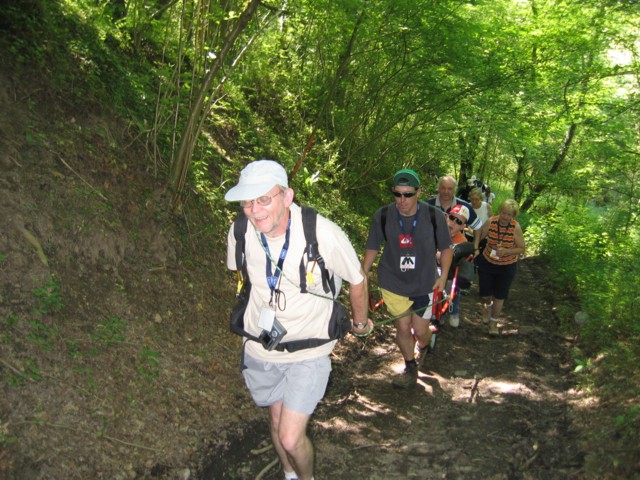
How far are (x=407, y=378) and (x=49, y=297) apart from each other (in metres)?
3.64

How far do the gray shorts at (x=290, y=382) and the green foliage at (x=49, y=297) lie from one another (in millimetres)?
1824

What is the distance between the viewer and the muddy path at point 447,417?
177 inches

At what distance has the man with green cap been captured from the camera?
213 inches

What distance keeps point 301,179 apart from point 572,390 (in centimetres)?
524

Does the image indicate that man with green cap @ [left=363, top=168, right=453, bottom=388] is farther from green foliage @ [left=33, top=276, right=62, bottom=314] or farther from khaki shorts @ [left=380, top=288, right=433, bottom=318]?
green foliage @ [left=33, top=276, right=62, bottom=314]

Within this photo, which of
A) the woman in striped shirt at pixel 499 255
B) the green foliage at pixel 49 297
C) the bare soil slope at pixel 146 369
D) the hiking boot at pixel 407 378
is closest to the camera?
the bare soil slope at pixel 146 369

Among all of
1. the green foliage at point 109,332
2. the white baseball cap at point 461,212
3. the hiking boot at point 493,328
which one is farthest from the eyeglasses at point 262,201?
the hiking boot at point 493,328

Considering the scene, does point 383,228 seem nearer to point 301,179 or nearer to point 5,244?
point 5,244

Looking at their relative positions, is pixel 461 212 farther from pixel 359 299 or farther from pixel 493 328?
pixel 359 299

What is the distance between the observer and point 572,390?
6137 mm

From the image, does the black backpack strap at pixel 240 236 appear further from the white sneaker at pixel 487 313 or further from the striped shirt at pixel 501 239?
the white sneaker at pixel 487 313

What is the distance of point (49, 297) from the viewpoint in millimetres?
4465

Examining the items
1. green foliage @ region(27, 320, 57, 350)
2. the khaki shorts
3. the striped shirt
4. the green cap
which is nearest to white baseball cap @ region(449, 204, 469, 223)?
the striped shirt

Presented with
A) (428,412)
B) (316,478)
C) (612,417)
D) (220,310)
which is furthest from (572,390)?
(220,310)
